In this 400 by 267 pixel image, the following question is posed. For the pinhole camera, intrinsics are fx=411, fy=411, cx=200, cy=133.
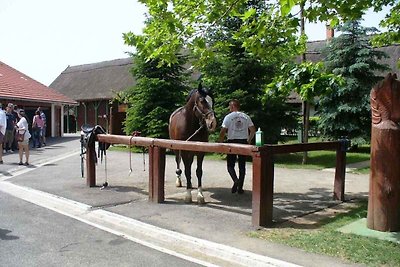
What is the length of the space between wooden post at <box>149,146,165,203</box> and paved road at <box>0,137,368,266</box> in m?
0.21

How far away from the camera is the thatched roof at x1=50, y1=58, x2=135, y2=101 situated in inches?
1646

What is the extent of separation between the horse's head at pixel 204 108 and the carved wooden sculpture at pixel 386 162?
9.09ft

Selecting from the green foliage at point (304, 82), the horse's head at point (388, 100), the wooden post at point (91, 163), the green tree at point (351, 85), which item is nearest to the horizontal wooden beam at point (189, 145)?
the wooden post at point (91, 163)

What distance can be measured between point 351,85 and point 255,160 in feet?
48.5

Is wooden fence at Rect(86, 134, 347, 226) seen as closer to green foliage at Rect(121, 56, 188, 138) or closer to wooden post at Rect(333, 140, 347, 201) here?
wooden post at Rect(333, 140, 347, 201)

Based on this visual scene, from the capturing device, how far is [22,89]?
88.1 feet

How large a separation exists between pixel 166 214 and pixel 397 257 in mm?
3626

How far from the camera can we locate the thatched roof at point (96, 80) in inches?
1646

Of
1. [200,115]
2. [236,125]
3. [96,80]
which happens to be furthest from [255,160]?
[96,80]

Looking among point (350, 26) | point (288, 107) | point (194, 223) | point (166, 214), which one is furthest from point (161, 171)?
point (350, 26)

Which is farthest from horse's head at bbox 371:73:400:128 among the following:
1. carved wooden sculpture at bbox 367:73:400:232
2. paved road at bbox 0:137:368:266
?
paved road at bbox 0:137:368:266

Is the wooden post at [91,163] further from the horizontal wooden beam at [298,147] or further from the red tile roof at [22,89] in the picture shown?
the red tile roof at [22,89]

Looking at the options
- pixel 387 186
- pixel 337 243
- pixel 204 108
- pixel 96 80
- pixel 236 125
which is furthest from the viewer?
pixel 96 80

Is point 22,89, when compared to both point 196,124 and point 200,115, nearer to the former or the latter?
point 196,124
